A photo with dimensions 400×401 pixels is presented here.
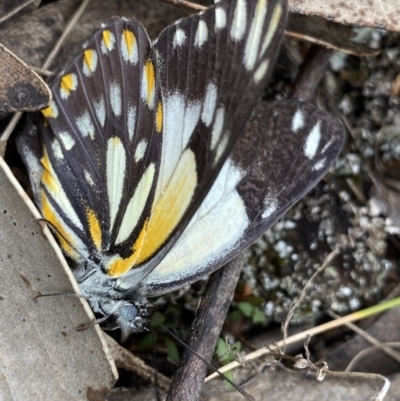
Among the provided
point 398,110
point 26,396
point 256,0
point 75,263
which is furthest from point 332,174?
point 26,396

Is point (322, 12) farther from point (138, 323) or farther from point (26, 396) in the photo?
point (26, 396)

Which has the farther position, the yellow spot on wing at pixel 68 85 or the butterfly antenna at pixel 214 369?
the yellow spot on wing at pixel 68 85

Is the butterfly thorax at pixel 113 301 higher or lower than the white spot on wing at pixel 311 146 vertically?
lower

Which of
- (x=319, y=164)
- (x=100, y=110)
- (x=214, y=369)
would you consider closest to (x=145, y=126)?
(x=100, y=110)

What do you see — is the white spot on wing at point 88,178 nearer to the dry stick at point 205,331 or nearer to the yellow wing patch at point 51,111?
the yellow wing patch at point 51,111

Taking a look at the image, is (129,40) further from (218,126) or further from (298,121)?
(298,121)

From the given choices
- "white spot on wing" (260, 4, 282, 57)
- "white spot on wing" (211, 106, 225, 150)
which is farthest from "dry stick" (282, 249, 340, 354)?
"white spot on wing" (260, 4, 282, 57)

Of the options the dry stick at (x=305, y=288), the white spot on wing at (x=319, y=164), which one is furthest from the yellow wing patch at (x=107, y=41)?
the dry stick at (x=305, y=288)
